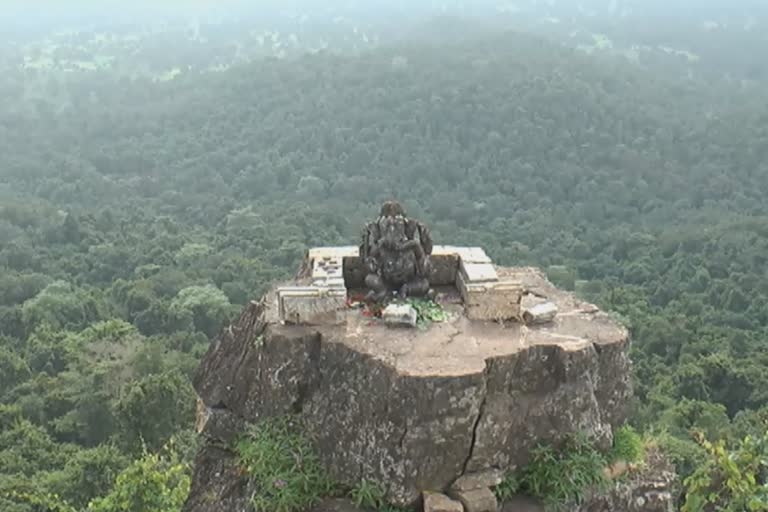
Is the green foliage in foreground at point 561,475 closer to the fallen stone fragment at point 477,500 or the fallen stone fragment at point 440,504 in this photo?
the fallen stone fragment at point 477,500

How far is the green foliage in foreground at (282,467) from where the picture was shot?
8.98 meters

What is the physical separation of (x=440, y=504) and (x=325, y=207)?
52145 mm

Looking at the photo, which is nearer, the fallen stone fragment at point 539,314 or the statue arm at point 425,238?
the fallen stone fragment at point 539,314

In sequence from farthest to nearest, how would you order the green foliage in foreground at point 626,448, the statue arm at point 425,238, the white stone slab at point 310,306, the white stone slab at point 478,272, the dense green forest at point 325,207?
the dense green forest at point 325,207 → the statue arm at point 425,238 → the white stone slab at point 478,272 → the white stone slab at point 310,306 → the green foliage in foreground at point 626,448

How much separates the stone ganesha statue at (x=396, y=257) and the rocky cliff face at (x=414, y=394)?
2.27ft

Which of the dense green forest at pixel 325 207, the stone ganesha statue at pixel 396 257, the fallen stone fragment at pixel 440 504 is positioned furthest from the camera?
the dense green forest at pixel 325 207

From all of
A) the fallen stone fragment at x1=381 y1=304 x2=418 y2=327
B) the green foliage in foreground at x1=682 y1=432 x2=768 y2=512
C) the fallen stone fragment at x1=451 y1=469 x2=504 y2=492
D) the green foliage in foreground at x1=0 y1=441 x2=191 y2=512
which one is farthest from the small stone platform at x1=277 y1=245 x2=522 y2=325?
the green foliage in foreground at x1=0 y1=441 x2=191 y2=512

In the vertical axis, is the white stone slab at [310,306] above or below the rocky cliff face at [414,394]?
above

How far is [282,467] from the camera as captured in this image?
9.26 m

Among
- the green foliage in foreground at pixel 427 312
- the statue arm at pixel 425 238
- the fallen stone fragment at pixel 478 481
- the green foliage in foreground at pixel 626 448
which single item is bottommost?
the green foliage in foreground at pixel 626 448

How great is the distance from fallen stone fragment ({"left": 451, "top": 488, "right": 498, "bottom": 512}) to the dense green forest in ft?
18.2

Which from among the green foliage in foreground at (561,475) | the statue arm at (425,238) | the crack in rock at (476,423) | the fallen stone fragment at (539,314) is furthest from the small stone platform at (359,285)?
the green foliage in foreground at (561,475)

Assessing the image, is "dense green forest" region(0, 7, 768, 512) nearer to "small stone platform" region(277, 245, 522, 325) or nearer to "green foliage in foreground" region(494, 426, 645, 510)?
"green foliage in foreground" region(494, 426, 645, 510)

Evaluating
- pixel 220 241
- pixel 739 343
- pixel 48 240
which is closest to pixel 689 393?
pixel 739 343
